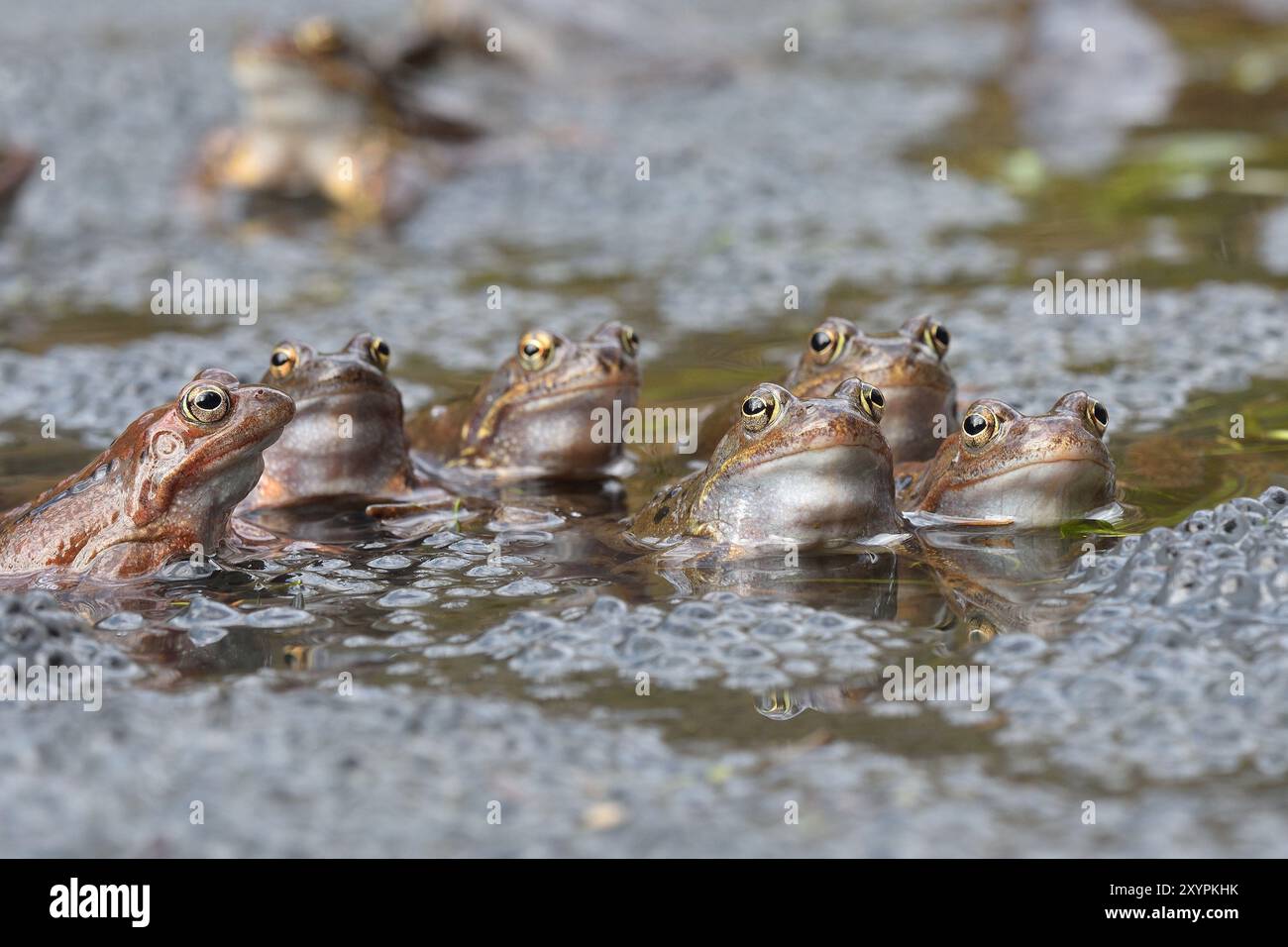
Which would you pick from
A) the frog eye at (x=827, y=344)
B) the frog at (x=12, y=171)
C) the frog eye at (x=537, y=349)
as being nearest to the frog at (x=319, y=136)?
the frog at (x=12, y=171)

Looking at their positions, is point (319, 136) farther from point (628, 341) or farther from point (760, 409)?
point (760, 409)

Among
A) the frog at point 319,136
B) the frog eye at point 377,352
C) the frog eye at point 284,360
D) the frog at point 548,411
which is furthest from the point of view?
the frog at point 319,136

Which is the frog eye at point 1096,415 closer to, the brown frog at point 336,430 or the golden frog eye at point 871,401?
the golden frog eye at point 871,401

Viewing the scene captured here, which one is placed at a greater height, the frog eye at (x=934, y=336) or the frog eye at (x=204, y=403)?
the frog eye at (x=934, y=336)

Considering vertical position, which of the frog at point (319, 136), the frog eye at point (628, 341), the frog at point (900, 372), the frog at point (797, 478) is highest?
the frog at point (319, 136)

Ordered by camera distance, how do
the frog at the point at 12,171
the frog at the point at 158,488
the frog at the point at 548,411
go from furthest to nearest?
the frog at the point at 12,171, the frog at the point at 548,411, the frog at the point at 158,488

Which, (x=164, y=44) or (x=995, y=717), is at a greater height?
(x=164, y=44)
